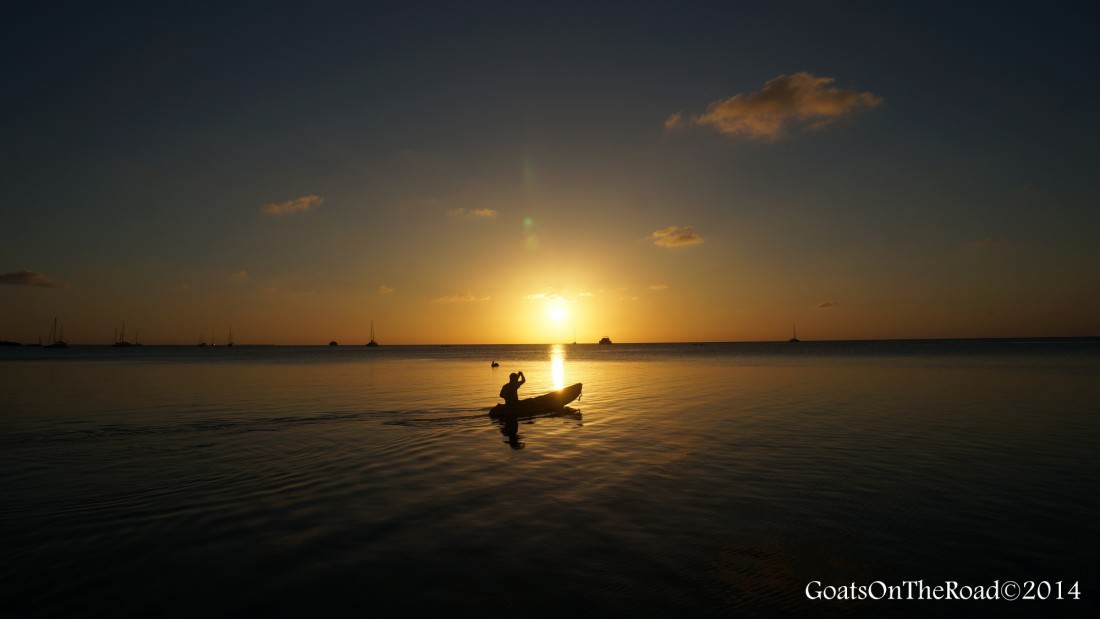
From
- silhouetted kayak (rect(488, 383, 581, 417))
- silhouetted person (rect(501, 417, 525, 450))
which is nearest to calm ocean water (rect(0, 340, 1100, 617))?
silhouetted person (rect(501, 417, 525, 450))

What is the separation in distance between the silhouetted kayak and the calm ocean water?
6.63 ft

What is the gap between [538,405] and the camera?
31.2m

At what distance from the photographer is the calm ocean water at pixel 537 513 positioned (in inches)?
343

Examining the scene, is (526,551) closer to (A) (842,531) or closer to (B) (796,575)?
(B) (796,575)

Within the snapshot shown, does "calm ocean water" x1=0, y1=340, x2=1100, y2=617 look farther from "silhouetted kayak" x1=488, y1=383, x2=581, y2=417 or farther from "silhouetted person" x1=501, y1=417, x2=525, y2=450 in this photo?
"silhouetted kayak" x1=488, y1=383, x2=581, y2=417

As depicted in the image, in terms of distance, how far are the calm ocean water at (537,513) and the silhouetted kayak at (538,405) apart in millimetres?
2020

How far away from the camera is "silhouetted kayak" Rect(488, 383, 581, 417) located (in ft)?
96.6

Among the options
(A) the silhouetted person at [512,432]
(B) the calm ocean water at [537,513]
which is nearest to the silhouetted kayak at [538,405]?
(A) the silhouetted person at [512,432]

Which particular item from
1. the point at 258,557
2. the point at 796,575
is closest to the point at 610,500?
the point at 796,575

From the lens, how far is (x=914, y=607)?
845cm

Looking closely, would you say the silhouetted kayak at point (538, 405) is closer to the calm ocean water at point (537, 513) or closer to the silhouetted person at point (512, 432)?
the silhouetted person at point (512, 432)

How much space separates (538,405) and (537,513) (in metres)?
18.5

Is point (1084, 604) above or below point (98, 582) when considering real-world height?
below

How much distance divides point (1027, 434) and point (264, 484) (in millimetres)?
30794
